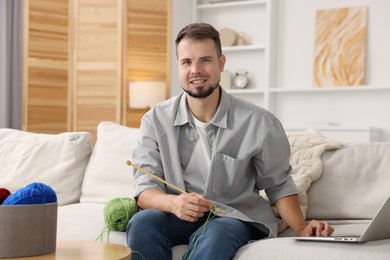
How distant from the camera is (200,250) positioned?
2004mm

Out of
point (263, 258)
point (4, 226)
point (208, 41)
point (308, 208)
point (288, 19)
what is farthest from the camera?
point (288, 19)

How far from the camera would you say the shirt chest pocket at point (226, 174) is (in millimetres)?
2275

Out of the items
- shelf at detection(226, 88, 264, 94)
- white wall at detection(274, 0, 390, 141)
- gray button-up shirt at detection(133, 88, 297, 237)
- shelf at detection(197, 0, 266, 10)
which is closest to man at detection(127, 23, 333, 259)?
gray button-up shirt at detection(133, 88, 297, 237)

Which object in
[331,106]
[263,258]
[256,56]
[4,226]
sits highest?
[256,56]

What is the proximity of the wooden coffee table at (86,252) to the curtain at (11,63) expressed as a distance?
4.49 meters

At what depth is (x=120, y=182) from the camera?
2908 millimetres

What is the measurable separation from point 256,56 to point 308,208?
400 centimetres

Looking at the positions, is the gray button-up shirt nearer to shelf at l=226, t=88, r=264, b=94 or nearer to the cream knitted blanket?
the cream knitted blanket

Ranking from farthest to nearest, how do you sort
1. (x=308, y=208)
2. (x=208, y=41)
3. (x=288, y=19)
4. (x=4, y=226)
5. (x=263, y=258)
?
(x=288, y=19) → (x=308, y=208) → (x=208, y=41) → (x=263, y=258) → (x=4, y=226)

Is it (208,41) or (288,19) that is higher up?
(288,19)

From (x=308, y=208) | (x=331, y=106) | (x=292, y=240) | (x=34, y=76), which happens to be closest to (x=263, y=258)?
(x=292, y=240)

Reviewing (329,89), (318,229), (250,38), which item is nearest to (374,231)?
(318,229)

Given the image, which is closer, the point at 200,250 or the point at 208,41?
the point at 200,250

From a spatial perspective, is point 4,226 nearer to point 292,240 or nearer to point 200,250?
point 200,250
